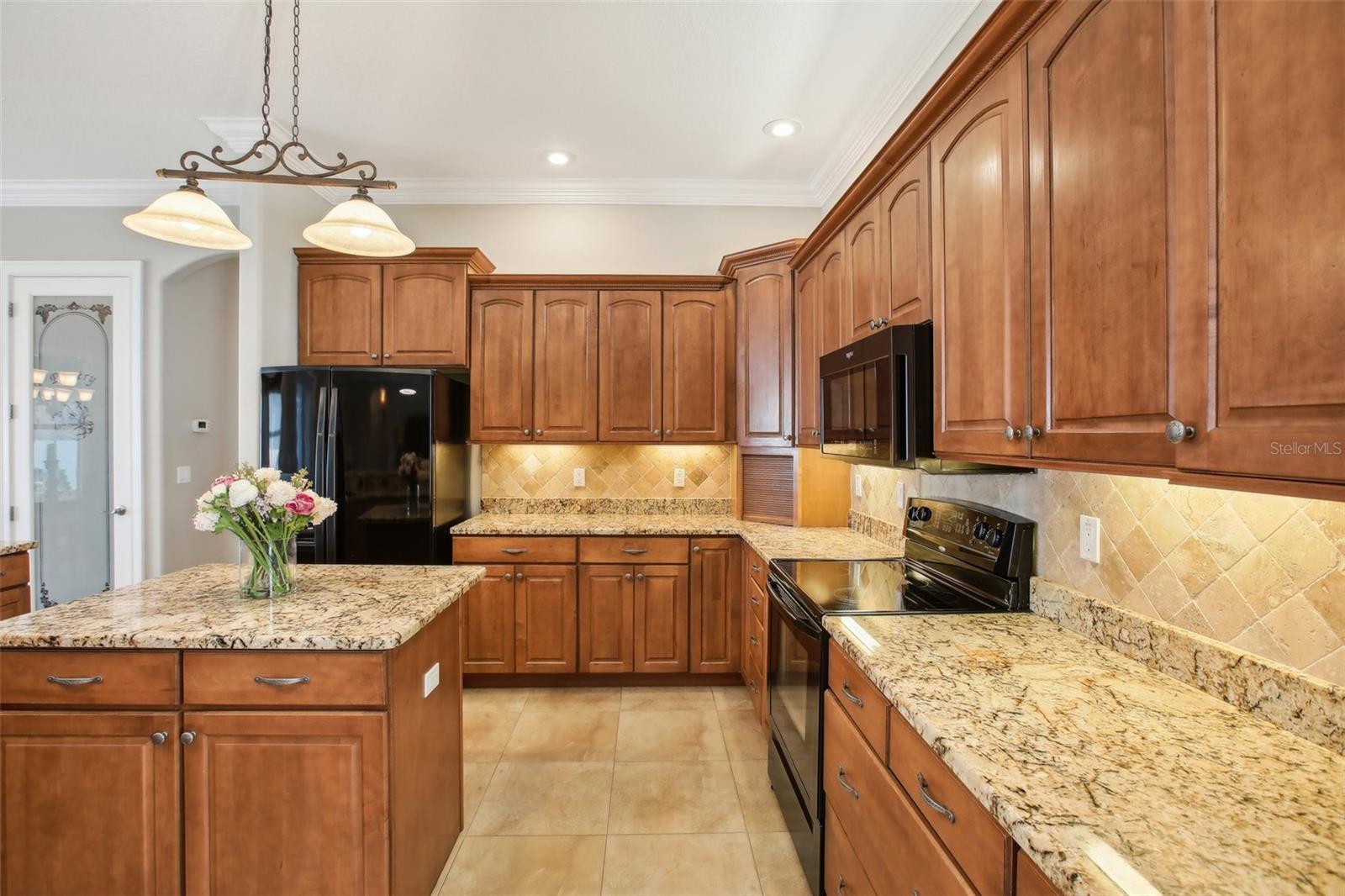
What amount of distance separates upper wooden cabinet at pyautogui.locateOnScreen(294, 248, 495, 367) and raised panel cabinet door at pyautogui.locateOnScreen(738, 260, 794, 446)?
5.28 ft

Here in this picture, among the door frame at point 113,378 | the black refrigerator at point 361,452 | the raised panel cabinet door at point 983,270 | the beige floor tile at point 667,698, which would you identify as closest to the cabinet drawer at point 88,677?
the black refrigerator at point 361,452

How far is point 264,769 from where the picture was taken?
1453 mm

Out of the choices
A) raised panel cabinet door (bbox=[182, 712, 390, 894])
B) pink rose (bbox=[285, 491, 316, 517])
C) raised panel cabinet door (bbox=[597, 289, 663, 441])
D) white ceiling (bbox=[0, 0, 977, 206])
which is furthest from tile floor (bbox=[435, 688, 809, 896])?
white ceiling (bbox=[0, 0, 977, 206])

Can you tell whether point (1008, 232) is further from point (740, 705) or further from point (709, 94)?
point (740, 705)

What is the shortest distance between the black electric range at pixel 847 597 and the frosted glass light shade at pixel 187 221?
209 cm

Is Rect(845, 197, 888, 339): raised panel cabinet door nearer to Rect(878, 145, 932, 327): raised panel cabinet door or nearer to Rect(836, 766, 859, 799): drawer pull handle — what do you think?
Rect(878, 145, 932, 327): raised panel cabinet door

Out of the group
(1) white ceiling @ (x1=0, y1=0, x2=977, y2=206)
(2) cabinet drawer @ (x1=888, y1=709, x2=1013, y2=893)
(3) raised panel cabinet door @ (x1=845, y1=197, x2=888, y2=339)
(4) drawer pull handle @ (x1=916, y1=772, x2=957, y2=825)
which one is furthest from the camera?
(1) white ceiling @ (x1=0, y1=0, x2=977, y2=206)

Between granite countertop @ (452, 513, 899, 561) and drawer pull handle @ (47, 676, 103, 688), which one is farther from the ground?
granite countertop @ (452, 513, 899, 561)

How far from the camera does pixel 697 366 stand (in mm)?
3439

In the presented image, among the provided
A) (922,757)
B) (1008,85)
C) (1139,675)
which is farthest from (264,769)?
(1008,85)

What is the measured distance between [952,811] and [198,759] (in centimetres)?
176

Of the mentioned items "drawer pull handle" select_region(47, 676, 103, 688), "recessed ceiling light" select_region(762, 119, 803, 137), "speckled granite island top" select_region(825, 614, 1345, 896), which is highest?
"recessed ceiling light" select_region(762, 119, 803, 137)

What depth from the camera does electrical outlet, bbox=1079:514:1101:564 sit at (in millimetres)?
1475

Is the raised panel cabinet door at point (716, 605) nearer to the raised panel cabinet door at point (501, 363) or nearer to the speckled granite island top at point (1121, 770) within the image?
the raised panel cabinet door at point (501, 363)
